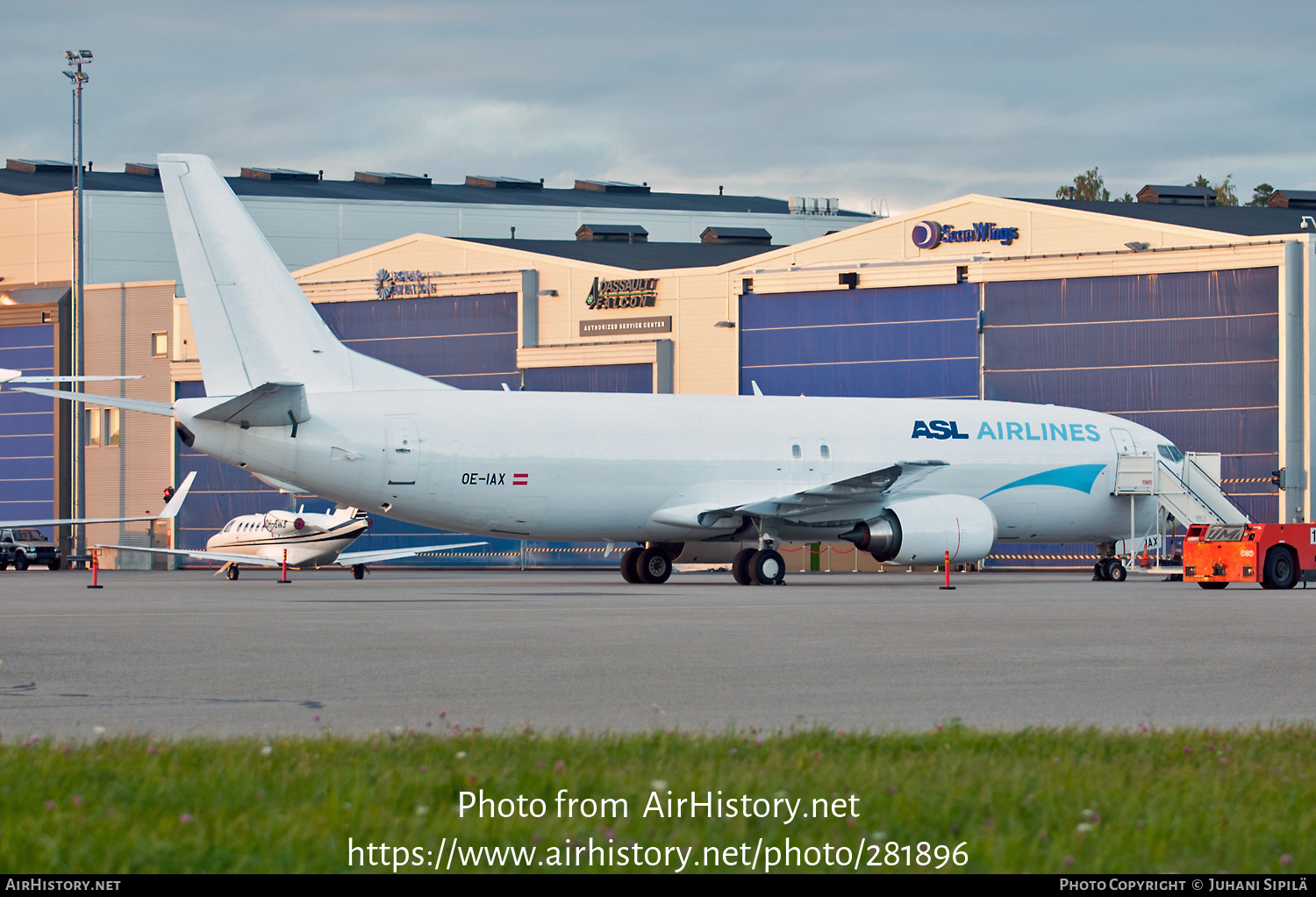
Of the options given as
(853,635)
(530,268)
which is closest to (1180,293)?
(530,268)

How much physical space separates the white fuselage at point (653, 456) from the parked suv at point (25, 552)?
124ft

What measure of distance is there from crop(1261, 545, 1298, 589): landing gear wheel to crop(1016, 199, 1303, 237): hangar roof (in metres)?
25.7

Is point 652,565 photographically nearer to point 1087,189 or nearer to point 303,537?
Result: point 303,537

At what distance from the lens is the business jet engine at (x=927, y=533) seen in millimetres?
34781

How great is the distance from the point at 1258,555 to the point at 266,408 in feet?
67.1

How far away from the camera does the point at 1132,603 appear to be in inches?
1021

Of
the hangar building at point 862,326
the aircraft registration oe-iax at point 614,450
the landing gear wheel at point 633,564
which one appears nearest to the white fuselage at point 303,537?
the landing gear wheel at point 633,564

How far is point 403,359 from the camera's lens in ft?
222

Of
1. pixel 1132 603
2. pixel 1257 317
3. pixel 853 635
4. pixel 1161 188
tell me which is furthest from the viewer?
pixel 1161 188

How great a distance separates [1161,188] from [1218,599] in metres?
50.3

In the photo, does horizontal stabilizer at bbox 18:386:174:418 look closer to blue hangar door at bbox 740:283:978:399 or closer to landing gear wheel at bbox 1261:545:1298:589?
landing gear wheel at bbox 1261:545:1298:589

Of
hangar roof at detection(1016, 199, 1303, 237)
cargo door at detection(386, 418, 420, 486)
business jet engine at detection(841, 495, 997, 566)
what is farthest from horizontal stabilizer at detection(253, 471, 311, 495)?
hangar roof at detection(1016, 199, 1303, 237)

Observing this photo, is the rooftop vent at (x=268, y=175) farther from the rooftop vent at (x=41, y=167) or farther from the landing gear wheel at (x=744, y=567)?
the landing gear wheel at (x=744, y=567)

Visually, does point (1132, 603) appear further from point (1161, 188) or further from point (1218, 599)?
point (1161, 188)
